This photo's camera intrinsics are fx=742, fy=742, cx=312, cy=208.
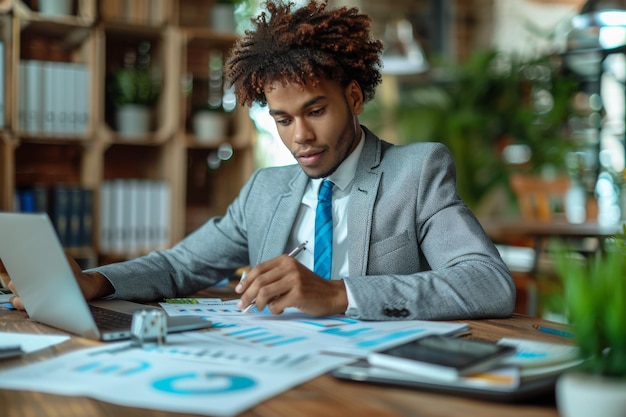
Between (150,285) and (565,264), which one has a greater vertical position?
(565,264)

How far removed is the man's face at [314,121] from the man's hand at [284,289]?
431 millimetres

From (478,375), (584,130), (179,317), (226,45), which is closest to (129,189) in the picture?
(226,45)

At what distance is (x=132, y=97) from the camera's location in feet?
11.2

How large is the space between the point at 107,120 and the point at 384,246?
2.25 meters

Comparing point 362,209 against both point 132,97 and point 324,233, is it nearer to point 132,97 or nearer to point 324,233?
point 324,233

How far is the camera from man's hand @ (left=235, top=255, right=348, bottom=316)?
124 centimetres

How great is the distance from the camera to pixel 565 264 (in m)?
0.74

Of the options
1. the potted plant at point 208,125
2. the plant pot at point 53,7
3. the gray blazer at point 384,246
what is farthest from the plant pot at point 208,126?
the gray blazer at point 384,246

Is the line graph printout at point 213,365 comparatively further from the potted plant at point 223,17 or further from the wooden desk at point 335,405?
the potted plant at point 223,17

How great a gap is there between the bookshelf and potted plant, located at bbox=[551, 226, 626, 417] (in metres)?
2.82

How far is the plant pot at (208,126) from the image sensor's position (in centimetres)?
357

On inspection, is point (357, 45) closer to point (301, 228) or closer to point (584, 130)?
point (301, 228)

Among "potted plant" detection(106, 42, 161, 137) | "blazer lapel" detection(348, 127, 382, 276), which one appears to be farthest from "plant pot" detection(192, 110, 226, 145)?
"blazer lapel" detection(348, 127, 382, 276)

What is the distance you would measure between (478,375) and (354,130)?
977 mm
